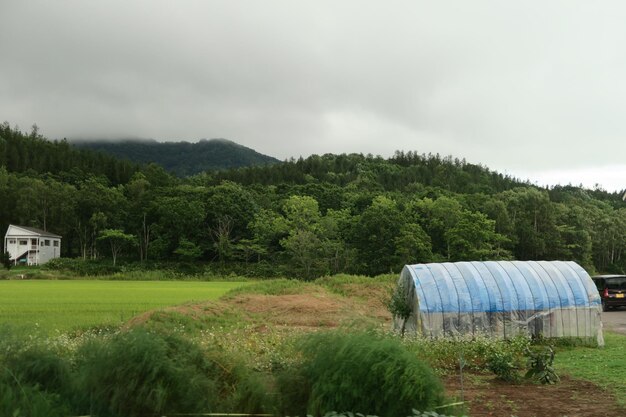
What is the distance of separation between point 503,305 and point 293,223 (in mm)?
55958

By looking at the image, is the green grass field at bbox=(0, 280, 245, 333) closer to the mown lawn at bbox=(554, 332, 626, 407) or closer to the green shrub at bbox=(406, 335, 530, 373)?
the green shrub at bbox=(406, 335, 530, 373)

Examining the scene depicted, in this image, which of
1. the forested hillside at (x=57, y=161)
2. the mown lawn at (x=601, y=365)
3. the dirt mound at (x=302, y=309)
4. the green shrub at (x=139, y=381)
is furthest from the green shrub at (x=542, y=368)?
the forested hillside at (x=57, y=161)

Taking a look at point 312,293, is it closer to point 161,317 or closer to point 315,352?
point 161,317

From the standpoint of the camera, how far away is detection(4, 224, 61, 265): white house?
7169 cm

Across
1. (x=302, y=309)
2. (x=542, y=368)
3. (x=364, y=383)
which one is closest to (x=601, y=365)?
(x=542, y=368)

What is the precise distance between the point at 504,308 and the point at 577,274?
9.09ft

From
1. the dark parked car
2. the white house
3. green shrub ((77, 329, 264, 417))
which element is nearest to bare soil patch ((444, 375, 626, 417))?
green shrub ((77, 329, 264, 417))

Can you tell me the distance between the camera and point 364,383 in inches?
245

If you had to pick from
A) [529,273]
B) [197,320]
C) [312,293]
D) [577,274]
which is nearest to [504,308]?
[529,273]

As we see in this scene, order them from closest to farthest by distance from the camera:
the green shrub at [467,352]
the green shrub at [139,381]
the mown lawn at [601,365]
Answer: the green shrub at [139,381] < the mown lawn at [601,365] < the green shrub at [467,352]

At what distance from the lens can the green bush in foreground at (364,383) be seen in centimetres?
620

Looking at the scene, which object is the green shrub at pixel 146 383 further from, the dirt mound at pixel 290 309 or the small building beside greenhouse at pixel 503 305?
the dirt mound at pixel 290 309

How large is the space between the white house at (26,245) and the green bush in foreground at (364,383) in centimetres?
7399

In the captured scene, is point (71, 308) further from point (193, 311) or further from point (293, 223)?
point (293, 223)
